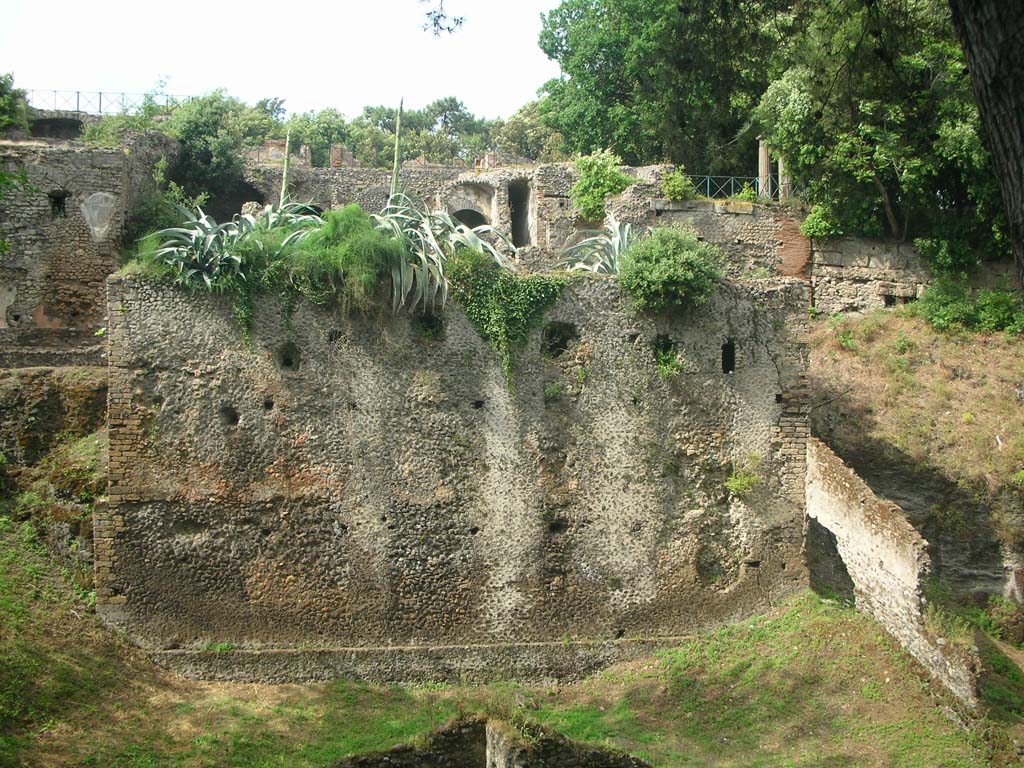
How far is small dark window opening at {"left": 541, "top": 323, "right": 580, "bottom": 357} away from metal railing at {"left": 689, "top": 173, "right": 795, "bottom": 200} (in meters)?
10.5

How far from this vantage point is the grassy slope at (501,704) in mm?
11898

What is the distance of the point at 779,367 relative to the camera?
1505cm

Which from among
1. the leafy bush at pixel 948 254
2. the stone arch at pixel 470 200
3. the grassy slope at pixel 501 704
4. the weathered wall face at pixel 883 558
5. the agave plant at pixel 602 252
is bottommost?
the grassy slope at pixel 501 704

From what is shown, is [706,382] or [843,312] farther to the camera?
[843,312]

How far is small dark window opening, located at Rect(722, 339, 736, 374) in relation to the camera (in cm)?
1505

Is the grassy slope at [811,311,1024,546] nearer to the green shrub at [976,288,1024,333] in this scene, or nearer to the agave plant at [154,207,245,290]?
the green shrub at [976,288,1024,333]

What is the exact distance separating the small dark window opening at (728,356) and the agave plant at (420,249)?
310cm

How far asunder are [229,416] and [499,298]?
3.70 m

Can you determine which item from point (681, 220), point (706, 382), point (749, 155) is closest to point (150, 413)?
point (706, 382)

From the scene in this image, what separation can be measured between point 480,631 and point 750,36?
7942mm

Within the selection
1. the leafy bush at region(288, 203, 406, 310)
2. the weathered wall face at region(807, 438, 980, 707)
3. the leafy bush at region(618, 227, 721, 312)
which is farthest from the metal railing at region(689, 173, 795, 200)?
the leafy bush at region(288, 203, 406, 310)

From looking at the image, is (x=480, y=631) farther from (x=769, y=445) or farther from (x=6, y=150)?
(x=6, y=150)

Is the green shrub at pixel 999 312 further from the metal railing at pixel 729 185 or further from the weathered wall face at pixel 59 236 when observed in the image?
the weathered wall face at pixel 59 236

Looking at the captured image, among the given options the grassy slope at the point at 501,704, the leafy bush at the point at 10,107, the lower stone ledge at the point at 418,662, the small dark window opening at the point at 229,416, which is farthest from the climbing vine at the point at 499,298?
the leafy bush at the point at 10,107
